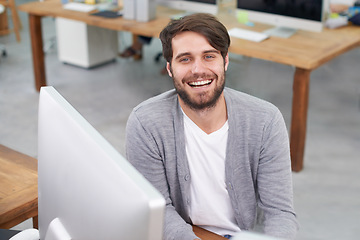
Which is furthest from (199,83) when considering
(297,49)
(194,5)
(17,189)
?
(194,5)

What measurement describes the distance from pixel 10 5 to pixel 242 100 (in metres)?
4.68

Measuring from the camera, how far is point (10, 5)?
5.55m

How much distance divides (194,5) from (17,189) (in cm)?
262

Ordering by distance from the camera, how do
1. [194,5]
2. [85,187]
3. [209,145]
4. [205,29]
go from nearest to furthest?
1. [85,187]
2. [205,29]
3. [209,145]
4. [194,5]

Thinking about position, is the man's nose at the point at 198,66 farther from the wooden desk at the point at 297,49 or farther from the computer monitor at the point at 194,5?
the computer monitor at the point at 194,5

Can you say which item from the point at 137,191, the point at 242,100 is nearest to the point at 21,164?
the point at 242,100

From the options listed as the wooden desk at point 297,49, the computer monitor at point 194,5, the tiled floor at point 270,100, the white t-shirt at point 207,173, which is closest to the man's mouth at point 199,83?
the white t-shirt at point 207,173

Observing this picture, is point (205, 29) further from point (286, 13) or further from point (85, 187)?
point (286, 13)

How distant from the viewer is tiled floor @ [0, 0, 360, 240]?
8.86ft

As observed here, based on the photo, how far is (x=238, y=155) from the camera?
4.88 ft

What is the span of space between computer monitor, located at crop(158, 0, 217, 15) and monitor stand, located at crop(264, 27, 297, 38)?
1.68ft

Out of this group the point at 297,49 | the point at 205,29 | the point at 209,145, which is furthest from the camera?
the point at 297,49

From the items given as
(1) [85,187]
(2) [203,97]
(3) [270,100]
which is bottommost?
(3) [270,100]

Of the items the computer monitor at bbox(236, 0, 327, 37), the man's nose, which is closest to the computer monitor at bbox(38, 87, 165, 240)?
the man's nose
